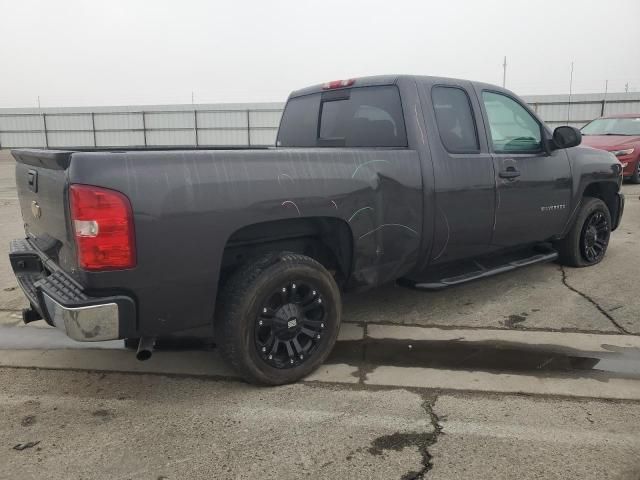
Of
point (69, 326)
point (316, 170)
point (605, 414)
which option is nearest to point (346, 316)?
point (316, 170)

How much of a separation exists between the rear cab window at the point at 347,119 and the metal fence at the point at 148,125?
22.5 m

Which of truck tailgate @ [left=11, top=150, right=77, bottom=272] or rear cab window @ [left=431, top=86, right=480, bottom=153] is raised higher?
rear cab window @ [left=431, top=86, right=480, bottom=153]

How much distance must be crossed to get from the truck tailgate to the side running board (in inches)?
93.1

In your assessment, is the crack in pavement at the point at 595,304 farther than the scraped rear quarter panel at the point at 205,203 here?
Yes

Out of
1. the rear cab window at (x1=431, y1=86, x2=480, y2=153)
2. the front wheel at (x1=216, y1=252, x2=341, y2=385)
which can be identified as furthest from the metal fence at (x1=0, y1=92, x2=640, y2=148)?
the front wheel at (x1=216, y1=252, x2=341, y2=385)

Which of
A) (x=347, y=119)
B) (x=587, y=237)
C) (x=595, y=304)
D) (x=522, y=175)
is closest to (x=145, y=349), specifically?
(x=347, y=119)

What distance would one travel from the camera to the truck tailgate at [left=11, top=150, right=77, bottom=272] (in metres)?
2.60

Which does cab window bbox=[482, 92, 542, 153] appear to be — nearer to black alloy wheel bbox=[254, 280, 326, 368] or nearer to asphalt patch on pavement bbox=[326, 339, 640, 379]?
asphalt patch on pavement bbox=[326, 339, 640, 379]

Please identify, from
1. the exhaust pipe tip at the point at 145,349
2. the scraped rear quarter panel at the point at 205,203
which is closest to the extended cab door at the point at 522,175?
the scraped rear quarter panel at the point at 205,203

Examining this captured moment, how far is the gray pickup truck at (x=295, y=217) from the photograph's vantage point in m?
2.52

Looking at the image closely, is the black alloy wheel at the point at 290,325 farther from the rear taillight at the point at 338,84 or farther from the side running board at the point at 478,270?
the rear taillight at the point at 338,84

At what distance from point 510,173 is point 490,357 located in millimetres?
1542

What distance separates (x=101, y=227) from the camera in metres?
2.45

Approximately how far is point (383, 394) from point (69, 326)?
68.9 inches
